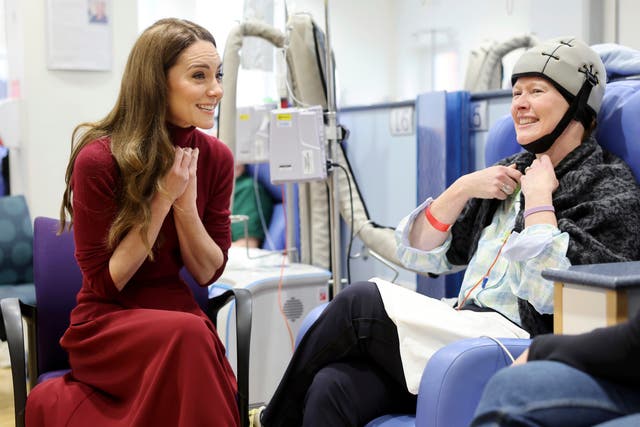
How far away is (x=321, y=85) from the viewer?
3.34 m

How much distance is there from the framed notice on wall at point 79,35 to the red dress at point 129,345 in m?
2.02

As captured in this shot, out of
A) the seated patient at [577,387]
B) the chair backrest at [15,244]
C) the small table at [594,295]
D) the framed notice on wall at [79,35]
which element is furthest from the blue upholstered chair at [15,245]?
the seated patient at [577,387]

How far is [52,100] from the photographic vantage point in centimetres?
385

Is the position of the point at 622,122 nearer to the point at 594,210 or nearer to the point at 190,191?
the point at 594,210

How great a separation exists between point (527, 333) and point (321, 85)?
177 centimetres

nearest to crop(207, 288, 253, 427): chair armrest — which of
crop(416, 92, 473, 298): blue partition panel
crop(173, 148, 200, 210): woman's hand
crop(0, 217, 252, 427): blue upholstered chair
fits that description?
crop(0, 217, 252, 427): blue upholstered chair

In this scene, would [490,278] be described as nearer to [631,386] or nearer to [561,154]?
[561,154]

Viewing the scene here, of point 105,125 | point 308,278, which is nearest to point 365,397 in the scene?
point 105,125

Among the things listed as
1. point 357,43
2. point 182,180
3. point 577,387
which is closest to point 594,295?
point 577,387

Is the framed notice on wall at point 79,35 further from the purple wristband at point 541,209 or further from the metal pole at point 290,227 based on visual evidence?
the purple wristband at point 541,209

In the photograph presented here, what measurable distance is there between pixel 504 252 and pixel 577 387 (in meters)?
0.59

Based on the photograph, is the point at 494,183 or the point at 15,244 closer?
the point at 494,183

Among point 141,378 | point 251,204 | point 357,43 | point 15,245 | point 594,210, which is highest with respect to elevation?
point 357,43

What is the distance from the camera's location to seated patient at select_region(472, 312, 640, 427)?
1.17 metres
